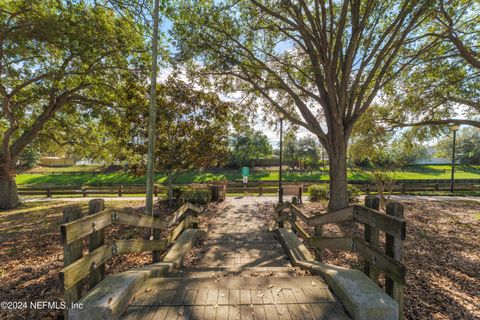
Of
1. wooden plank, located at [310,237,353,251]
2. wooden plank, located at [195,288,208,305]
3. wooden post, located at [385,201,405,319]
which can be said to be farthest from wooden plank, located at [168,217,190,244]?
wooden post, located at [385,201,405,319]

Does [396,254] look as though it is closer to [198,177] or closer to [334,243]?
[334,243]

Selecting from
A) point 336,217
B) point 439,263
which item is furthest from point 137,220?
point 439,263

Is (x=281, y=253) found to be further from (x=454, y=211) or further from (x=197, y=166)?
(x=454, y=211)

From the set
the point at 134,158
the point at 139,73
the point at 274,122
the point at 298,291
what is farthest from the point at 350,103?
the point at 134,158

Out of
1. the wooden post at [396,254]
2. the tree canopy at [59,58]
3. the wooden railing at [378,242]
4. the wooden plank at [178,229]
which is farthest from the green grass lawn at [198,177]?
the wooden post at [396,254]

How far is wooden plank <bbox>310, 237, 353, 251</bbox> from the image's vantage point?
278 centimetres

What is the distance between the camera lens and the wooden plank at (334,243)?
2777 millimetres

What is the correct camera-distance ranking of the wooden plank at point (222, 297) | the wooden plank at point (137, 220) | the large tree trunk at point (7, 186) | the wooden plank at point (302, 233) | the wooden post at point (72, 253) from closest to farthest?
the wooden post at point (72, 253)
the wooden plank at point (222, 297)
the wooden plank at point (137, 220)
the wooden plank at point (302, 233)
the large tree trunk at point (7, 186)

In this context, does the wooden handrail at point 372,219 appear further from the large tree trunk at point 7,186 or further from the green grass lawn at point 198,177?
the green grass lawn at point 198,177

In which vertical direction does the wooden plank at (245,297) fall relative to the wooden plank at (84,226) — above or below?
below

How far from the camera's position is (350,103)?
735 cm

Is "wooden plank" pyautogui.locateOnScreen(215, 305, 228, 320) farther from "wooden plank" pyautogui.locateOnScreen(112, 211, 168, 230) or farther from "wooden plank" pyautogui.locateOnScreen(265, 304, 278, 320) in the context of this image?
"wooden plank" pyautogui.locateOnScreen(112, 211, 168, 230)

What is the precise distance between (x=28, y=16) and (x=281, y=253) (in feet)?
36.5

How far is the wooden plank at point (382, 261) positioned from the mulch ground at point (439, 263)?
0.96 meters
